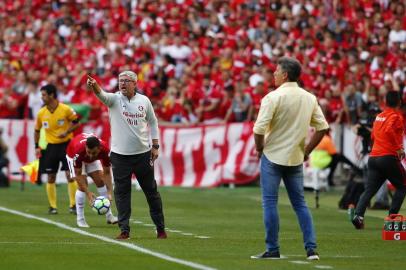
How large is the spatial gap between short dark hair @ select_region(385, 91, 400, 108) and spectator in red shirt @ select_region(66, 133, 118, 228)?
4.08m

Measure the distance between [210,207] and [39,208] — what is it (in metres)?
3.21

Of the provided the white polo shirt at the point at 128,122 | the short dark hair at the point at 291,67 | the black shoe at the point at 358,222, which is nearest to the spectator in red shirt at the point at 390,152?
the black shoe at the point at 358,222

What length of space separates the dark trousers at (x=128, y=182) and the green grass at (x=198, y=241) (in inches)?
12.6

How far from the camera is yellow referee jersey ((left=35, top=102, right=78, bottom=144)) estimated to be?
21.5 meters

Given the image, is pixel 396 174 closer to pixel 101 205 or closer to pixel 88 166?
pixel 101 205

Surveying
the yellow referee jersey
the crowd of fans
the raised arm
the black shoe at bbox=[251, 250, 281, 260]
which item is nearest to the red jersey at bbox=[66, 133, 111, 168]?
the raised arm

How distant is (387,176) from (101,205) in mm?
4017

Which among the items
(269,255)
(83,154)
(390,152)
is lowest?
(269,255)

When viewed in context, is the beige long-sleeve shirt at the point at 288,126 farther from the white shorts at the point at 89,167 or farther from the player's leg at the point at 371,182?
the white shorts at the point at 89,167

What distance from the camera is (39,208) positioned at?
72.5 ft

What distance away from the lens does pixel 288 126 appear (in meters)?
13.0

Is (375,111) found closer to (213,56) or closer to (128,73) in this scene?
(128,73)

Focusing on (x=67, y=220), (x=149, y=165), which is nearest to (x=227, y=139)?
(x=67, y=220)

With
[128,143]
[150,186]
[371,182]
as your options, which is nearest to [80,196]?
[150,186]
